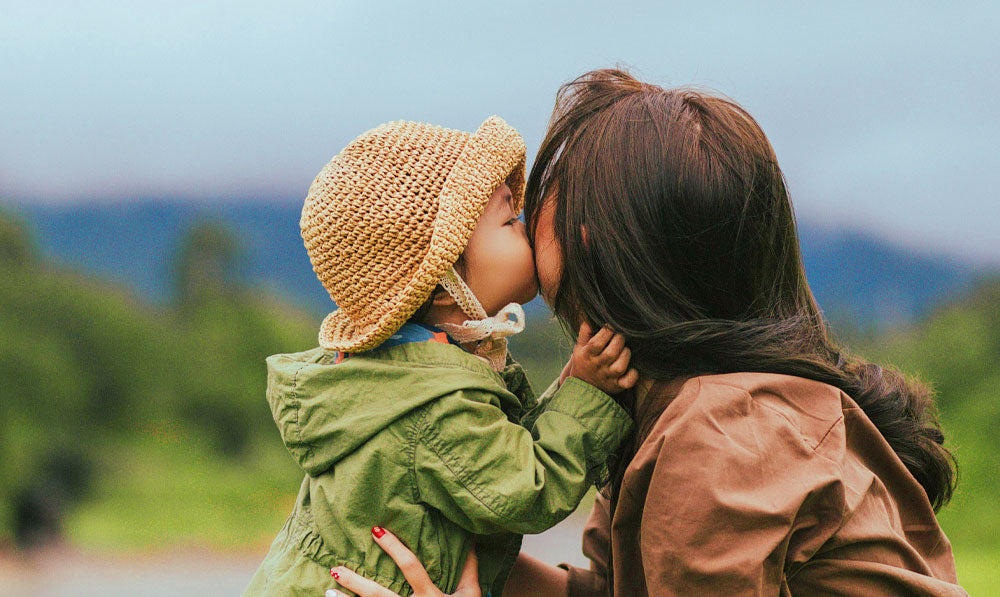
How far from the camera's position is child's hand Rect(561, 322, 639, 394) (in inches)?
65.5

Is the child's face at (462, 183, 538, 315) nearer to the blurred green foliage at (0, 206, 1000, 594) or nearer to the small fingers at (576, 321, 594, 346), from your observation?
the small fingers at (576, 321, 594, 346)

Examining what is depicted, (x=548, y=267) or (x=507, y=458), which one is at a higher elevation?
(x=548, y=267)

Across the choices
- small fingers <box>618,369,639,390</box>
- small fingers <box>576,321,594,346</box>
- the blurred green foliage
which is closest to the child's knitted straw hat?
small fingers <box>576,321,594,346</box>

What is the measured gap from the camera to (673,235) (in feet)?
5.26

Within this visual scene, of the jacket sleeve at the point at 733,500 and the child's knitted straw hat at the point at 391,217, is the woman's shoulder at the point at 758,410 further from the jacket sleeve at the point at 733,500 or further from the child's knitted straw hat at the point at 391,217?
the child's knitted straw hat at the point at 391,217

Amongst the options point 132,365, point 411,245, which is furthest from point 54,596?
point 411,245

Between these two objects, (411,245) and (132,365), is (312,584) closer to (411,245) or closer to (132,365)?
(411,245)

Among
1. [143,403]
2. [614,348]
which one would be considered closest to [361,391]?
[614,348]

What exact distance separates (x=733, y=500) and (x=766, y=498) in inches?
2.0

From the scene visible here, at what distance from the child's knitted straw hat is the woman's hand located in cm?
36

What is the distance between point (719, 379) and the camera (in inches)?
60.5

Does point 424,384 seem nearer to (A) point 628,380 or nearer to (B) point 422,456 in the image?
→ (B) point 422,456

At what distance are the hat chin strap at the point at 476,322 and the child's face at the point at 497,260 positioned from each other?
0.02 meters

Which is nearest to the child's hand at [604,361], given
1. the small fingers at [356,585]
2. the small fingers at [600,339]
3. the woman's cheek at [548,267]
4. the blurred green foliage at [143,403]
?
the small fingers at [600,339]
